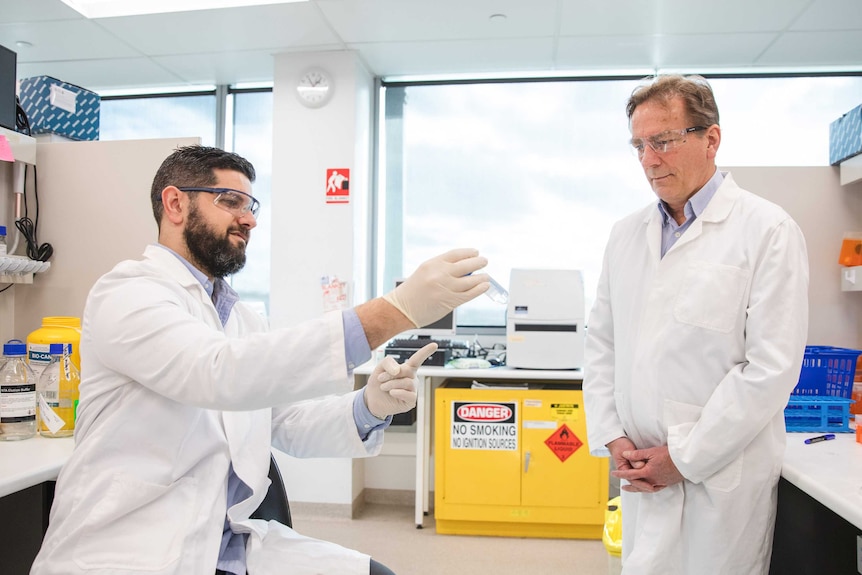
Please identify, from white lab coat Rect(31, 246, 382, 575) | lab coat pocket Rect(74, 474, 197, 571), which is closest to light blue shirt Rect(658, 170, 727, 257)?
white lab coat Rect(31, 246, 382, 575)

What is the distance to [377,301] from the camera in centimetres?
102

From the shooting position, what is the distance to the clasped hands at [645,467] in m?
1.38

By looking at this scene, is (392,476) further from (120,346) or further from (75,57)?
(75,57)

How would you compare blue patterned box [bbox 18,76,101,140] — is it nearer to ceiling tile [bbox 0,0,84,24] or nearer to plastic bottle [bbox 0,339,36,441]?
ceiling tile [bbox 0,0,84,24]

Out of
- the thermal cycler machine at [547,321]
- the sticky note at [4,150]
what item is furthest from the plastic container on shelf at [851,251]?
the sticky note at [4,150]

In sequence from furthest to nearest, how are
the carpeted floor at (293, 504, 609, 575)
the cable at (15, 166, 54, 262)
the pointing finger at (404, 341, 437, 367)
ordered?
the carpeted floor at (293, 504, 609, 575) < the cable at (15, 166, 54, 262) < the pointing finger at (404, 341, 437, 367)

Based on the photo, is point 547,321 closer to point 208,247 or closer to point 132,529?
point 208,247

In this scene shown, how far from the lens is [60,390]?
1618 mm

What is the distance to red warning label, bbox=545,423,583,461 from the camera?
2963 millimetres

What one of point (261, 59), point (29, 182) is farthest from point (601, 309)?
point (261, 59)

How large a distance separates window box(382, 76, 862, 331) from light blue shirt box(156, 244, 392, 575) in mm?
2339

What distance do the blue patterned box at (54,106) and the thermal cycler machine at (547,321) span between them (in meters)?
2.02

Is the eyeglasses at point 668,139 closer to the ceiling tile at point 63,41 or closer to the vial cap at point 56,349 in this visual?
the vial cap at point 56,349

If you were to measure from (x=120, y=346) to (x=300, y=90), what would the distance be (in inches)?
101
